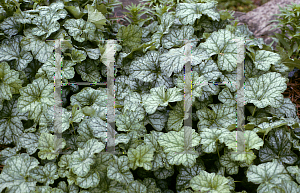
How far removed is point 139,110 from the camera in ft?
5.84

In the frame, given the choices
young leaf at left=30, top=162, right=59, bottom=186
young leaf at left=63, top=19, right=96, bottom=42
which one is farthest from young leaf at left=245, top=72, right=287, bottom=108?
young leaf at left=30, top=162, right=59, bottom=186

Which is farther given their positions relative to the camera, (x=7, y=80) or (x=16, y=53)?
(x=16, y=53)

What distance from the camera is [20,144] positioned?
174 cm

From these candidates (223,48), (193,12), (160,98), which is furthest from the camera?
(193,12)

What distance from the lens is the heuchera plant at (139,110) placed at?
1.53m

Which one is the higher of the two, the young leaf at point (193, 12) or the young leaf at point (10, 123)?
the young leaf at point (193, 12)

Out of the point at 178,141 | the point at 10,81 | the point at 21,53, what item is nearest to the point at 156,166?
the point at 178,141

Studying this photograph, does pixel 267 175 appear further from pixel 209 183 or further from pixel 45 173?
pixel 45 173

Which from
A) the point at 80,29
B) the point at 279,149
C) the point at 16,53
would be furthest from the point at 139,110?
the point at 16,53

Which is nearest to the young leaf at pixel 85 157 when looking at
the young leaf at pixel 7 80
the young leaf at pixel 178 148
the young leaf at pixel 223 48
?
the young leaf at pixel 178 148

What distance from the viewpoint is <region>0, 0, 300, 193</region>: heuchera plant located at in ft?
5.02

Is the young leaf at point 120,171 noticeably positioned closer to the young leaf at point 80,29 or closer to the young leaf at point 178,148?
the young leaf at point 178,148

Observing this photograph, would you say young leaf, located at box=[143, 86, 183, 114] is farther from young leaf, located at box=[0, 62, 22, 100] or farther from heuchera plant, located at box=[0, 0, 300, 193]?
young leaf, located at box=[0, 62, 22, 100]

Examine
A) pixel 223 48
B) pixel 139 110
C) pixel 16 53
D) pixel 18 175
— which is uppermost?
pixel 223 48
